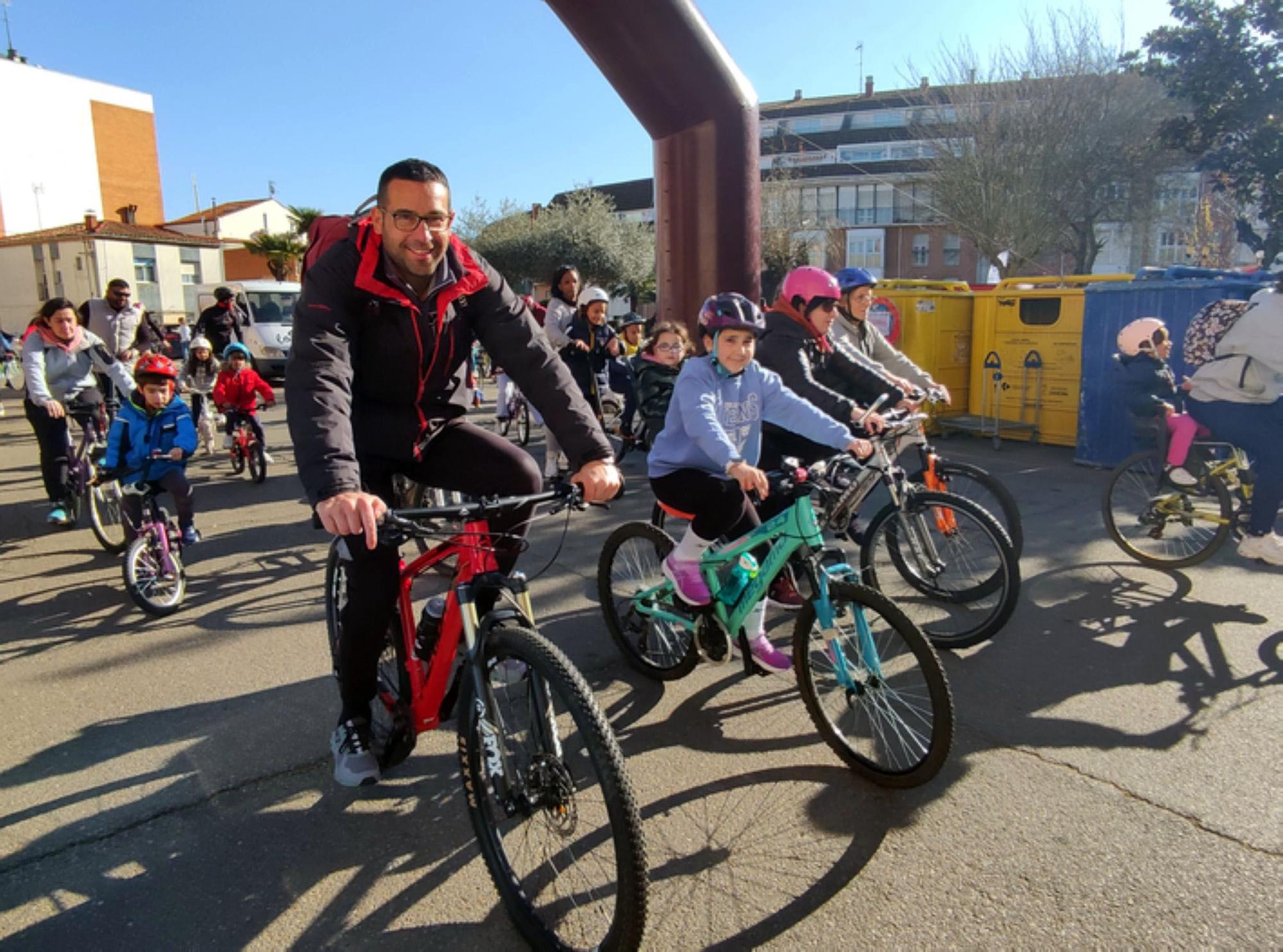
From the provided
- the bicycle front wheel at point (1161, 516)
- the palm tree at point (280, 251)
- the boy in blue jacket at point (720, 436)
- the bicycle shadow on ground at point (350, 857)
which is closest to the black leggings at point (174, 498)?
the bicycle shadow on ground at point (350, 857)

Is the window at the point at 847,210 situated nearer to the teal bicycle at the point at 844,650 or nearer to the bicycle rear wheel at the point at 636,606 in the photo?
the bicycle rear wheel at the point at 636,606

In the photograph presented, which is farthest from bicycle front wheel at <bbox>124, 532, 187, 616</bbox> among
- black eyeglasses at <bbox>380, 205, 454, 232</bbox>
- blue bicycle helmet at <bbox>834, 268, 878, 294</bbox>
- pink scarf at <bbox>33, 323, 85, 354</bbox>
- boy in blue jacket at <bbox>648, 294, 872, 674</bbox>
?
blue bicycle helmet at <bbox>834, 268, 878, 294</bbox>

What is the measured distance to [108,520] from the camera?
6512 mm

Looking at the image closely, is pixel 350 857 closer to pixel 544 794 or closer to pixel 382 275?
pixel 544 794

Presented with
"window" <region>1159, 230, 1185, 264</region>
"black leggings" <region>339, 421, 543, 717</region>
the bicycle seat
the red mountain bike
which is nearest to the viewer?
the red mountain bike

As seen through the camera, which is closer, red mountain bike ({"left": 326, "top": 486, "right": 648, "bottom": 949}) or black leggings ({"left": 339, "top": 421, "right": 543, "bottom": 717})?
red mountain bike ({"left": 326, "top": 486, "right": 648, "bottom": 949})

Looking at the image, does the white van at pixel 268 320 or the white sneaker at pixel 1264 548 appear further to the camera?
the white van at pixel 268 320

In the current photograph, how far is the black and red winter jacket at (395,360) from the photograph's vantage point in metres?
2.44

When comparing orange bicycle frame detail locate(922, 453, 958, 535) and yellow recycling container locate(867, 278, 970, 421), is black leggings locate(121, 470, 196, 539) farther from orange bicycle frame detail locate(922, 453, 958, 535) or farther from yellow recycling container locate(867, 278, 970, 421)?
yellow recycling container locate(867, 278, 970, 421)

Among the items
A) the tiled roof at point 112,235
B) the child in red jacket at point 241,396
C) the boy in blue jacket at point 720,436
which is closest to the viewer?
the boy in blue jacket at point 720,436

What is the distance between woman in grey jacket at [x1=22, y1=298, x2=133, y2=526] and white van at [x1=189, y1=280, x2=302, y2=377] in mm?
14395

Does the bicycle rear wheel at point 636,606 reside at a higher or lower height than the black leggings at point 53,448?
lower

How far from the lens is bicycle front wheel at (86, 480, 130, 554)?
21.1 feet

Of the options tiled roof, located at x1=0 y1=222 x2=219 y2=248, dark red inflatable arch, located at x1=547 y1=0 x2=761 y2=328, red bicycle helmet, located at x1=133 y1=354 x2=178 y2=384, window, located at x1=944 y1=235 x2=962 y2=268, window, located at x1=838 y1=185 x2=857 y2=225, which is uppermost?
window, located at x1=838 y1=185 x2=857 y2=225
